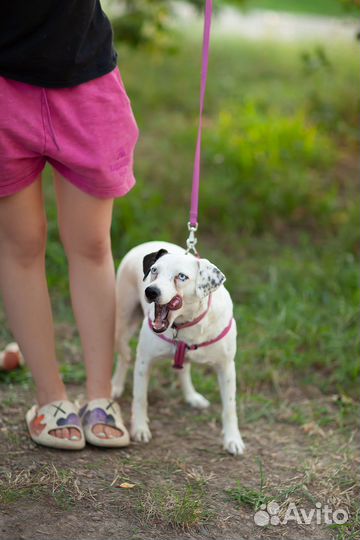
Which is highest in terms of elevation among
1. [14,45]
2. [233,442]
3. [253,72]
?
[14,45]

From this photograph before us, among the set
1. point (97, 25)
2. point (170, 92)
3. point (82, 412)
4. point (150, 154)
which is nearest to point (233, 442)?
point (82, 412)

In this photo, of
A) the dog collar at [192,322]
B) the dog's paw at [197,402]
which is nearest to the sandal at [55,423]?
the dog collar at [192,322]

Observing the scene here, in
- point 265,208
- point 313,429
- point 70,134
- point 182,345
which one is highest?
point 70,134

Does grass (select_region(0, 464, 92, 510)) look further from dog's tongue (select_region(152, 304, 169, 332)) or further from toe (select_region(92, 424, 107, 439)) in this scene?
dog's tongue (select_region(152, 304, 169, 332))

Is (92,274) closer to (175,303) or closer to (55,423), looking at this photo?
(175,303)

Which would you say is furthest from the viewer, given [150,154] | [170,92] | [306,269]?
[170,92]

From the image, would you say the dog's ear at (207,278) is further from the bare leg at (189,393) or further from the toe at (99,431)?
the bare leg at (189,393)

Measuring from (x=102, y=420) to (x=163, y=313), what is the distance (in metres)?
0.63

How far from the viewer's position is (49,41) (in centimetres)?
239

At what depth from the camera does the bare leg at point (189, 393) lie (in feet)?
11.1

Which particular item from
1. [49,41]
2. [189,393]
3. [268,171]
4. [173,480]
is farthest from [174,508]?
[268,171]

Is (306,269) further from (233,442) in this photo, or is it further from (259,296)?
(233,442)

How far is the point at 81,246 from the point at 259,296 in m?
1.72

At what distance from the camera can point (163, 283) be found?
2.45 meters
